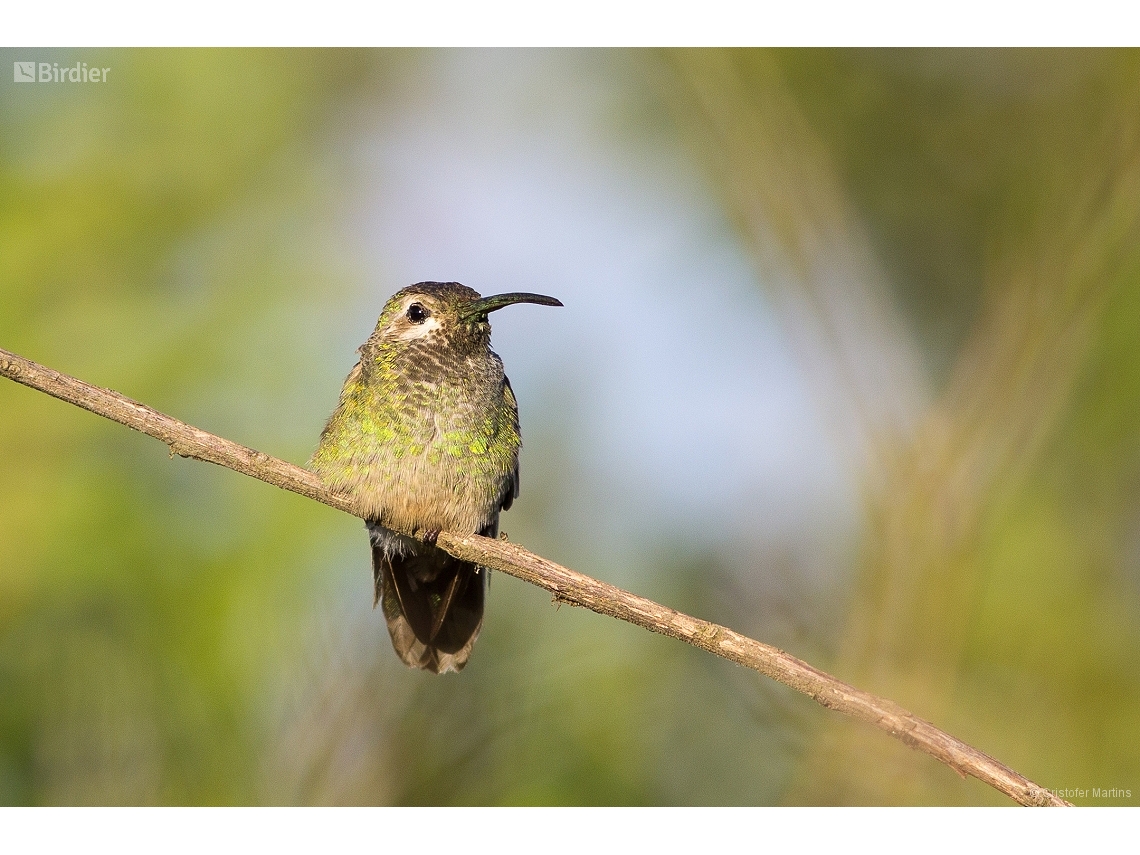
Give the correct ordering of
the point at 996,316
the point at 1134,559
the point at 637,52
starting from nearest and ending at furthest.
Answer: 1. the point at 1134,559
2. the point at 996,316
3. the point at 637,52

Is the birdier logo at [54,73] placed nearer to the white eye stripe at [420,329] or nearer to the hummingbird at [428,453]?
the hummingbird at [428,453]

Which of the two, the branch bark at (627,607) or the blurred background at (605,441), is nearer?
the branch bark at (627,607)

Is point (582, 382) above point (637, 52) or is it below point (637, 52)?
below

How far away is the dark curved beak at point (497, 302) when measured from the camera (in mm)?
2912

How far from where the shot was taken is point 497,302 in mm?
2951

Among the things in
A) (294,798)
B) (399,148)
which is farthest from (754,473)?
(399,148)

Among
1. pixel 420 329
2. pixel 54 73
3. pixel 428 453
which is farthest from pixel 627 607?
pixel 54 73

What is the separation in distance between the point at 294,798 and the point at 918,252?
3.13 metres

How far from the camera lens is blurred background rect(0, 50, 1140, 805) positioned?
3.14 meters

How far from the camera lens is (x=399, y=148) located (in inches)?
183

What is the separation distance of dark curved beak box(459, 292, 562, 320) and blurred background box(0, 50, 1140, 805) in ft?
2.76

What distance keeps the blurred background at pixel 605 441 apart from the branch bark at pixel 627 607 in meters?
1.03

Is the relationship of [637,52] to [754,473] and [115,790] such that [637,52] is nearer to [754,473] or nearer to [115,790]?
[754,473]

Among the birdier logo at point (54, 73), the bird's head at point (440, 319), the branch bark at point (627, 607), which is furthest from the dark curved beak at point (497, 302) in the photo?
the birdier logo at point (54, 73)
